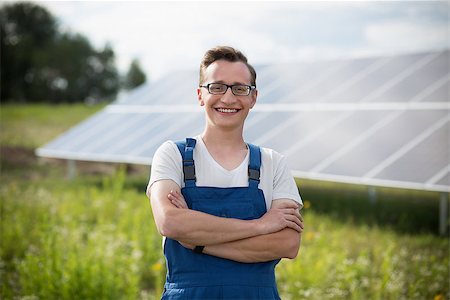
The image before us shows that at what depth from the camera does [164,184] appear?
2443mm

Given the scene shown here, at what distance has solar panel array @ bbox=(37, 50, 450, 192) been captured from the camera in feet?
22.1

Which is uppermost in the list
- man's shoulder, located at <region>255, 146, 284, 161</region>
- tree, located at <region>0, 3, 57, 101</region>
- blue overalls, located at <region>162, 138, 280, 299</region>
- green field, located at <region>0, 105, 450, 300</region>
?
tree, located at <region>0, 3, 57, 101</region>

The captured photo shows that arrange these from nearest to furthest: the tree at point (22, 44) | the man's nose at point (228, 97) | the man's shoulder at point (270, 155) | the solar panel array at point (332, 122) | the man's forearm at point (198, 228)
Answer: the man's forearm at point (198, 228) < the man's nose at point (228, 97) < the man's shoulder at point (270, 155) < the solar panel array at point (332, 122) < the tree at point (22, 44)

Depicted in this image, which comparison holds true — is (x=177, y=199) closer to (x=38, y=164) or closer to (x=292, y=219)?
(x=292, y=219)

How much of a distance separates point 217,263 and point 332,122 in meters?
6.02

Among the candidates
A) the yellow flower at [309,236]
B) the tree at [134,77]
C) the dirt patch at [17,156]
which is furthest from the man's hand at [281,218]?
the tree at [134,77]

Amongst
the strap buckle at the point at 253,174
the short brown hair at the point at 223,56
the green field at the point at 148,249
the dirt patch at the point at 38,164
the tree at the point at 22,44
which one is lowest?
the dirt patch at the point at 38,164

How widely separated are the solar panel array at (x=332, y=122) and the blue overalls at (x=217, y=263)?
4008 mm

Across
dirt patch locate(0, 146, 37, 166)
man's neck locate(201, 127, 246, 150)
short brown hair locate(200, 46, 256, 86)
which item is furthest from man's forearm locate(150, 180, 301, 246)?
dirt patch locate(0, 146, 37, 166)

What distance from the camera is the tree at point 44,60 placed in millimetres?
26703

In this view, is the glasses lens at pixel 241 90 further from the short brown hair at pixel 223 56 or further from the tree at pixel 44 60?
the tree at pixel 44 60

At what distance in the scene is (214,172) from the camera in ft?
8.13

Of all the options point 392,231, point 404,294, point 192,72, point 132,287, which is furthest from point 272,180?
point 192,72

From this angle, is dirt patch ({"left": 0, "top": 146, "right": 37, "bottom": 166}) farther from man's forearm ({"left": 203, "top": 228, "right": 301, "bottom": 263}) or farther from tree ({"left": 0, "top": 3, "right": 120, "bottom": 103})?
tree ({"left": 0, "top": 3, "right": 120, "bottom": 103})
